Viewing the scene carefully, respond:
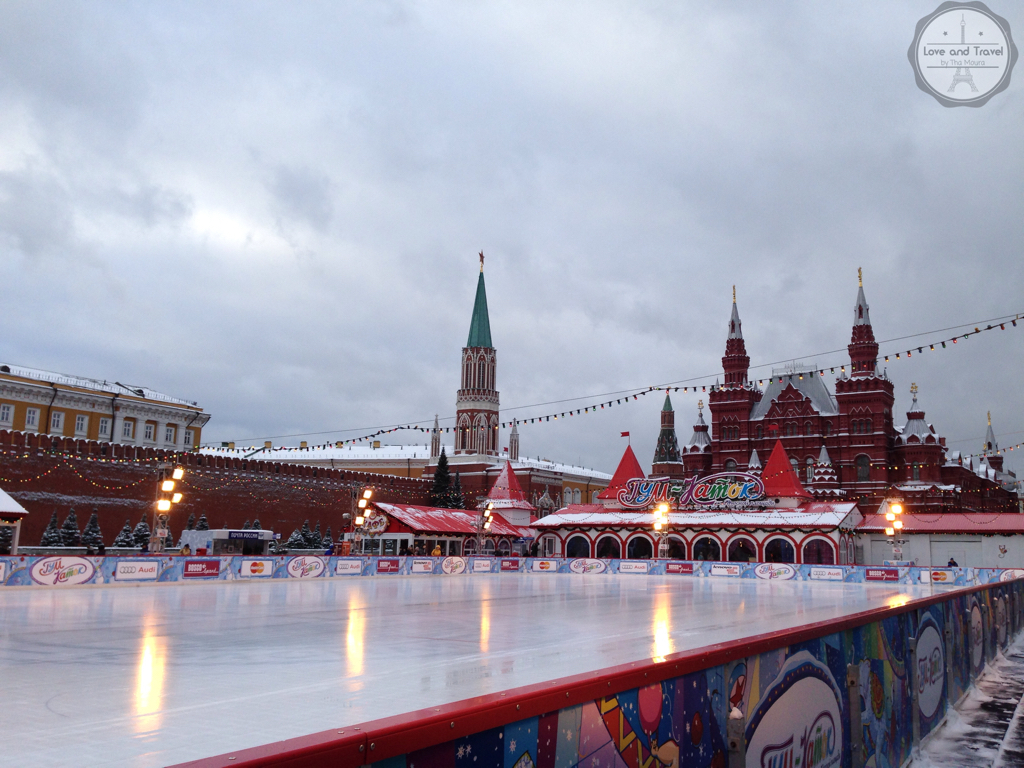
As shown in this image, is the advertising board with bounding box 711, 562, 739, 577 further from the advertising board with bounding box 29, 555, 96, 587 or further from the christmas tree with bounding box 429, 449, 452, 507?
the christmas tree with bounding box 429, 449, 452, 507

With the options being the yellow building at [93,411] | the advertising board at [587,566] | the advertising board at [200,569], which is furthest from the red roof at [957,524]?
the yellow building at [93,411]

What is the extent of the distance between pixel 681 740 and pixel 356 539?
35.5 metres

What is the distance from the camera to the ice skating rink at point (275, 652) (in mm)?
5703

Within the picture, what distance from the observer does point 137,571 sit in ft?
72.2

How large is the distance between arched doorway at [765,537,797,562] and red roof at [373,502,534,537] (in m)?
13.6

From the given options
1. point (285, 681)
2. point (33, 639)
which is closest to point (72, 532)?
point (33, 639)

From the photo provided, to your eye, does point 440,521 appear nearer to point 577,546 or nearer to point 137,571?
point 577,546

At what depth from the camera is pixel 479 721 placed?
285 centimetres

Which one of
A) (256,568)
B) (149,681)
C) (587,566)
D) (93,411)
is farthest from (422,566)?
(93,411)

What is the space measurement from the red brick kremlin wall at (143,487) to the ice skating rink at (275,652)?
18.1m

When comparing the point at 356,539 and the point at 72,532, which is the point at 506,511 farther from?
the point at 72,532

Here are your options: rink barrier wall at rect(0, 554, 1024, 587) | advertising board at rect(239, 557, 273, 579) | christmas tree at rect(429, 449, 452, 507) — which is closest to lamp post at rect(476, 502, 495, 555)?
rink barrier wall at rect(0, 554, 1024, 587)

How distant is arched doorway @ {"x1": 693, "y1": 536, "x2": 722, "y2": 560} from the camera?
138 ft

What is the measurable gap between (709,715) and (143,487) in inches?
1589
